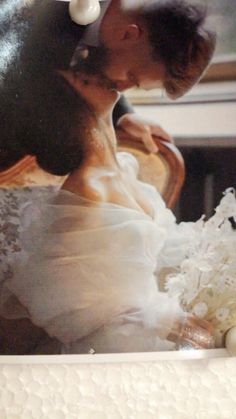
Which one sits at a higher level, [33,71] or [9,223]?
[33,71]

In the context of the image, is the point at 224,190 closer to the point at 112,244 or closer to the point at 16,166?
the point at 112,244

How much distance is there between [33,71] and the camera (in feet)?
2.65

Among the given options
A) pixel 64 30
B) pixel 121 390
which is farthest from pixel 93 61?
pixel 121 390

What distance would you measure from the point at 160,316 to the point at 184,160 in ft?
0.77

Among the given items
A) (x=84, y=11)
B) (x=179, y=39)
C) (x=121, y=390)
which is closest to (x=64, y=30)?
(x=84, y=11)

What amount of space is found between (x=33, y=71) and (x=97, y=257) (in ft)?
0.93

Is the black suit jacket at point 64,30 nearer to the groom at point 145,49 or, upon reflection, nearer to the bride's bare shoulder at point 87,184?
the groom at point 145,49

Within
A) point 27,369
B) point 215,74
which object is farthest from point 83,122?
point 27,369

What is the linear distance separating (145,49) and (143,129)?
4.6 inches

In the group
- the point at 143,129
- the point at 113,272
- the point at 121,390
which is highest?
the point at 143,129

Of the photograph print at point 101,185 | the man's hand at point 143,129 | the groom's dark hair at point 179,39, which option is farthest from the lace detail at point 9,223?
the groom's dark hair at point 179,39

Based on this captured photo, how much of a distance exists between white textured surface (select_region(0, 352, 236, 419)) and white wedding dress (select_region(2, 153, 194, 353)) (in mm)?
37

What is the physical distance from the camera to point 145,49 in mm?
820

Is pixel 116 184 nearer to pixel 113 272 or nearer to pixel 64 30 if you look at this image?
pixel 113 272
